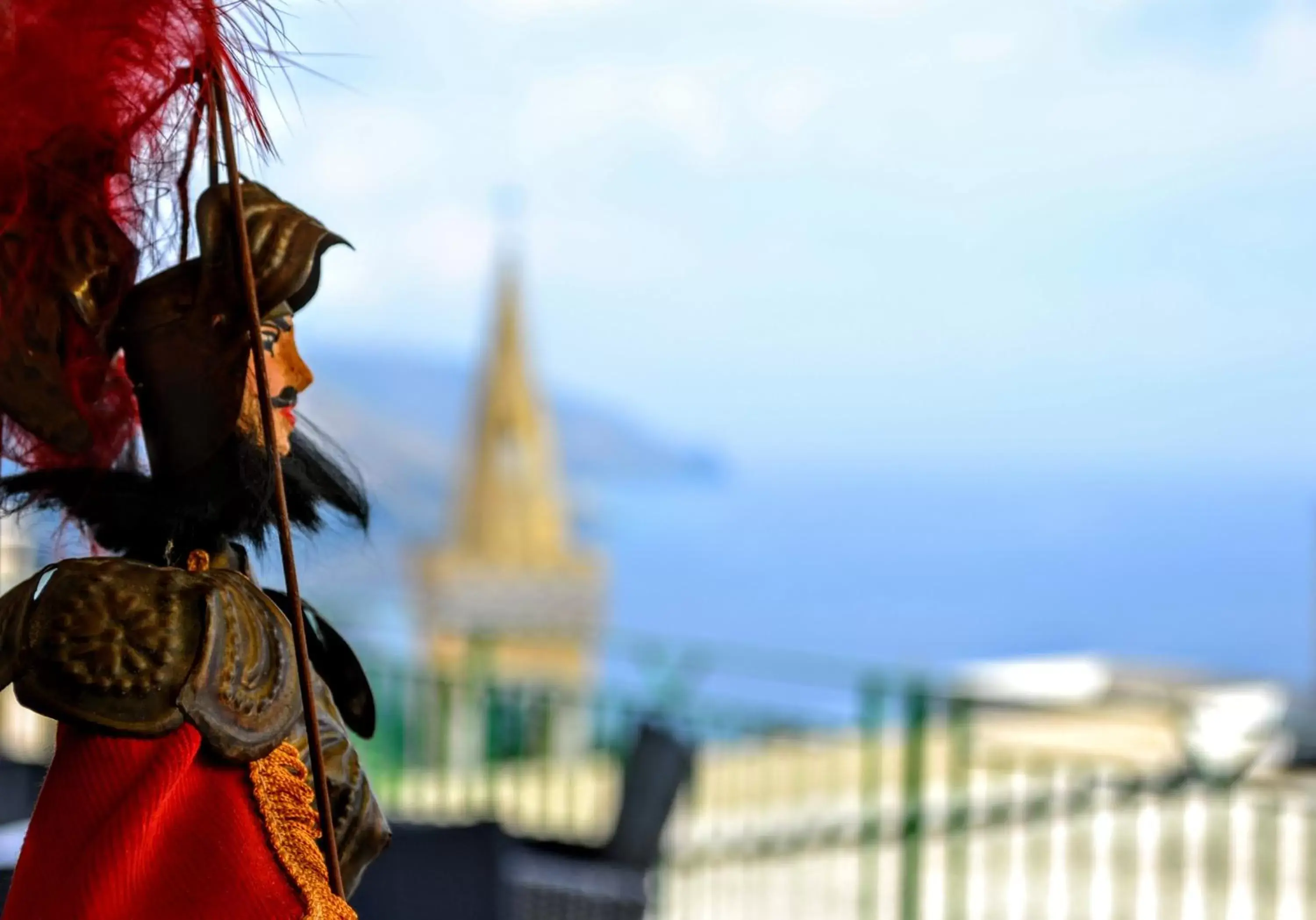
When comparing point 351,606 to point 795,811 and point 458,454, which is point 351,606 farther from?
point 458,454

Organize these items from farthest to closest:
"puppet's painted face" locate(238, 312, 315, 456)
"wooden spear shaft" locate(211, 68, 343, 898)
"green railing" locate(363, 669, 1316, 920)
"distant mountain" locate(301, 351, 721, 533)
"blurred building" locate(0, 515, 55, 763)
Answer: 1. "distant mountain" locate(301, 351, 721, 533)
2. "green railing" locate(363, 669, 1316, 920)
3. "blurred building" locate(0, 515, 55, 763)
4. "puppet's painted face" locate(238, 312, 315, 456)
5. "wooden spear shaft" locate(211, 68, 343, 898)

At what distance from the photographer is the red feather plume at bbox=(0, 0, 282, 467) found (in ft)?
4.29

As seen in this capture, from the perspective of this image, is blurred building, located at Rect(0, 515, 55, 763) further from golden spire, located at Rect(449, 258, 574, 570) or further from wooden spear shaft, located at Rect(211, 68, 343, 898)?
golden spire, located at Rect(449, 258, 574, 570)

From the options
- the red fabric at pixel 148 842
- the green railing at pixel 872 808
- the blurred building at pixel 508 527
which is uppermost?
the blurred building at pixel 508 527

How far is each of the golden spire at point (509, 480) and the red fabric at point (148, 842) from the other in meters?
13.4

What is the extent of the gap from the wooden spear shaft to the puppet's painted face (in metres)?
0.02

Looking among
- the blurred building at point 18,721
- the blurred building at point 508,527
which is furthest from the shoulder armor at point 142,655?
the blurred building at point 508,527

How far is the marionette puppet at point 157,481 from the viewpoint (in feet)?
4.21

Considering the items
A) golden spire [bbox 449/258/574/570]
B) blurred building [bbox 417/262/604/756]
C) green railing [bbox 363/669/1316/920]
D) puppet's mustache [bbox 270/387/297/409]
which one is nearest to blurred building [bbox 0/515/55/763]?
green railing [bbox 363/669/1316/920]

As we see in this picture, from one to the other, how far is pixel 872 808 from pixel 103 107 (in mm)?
3536

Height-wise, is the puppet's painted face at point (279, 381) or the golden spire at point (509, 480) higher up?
the golden spire at point (509, 480)

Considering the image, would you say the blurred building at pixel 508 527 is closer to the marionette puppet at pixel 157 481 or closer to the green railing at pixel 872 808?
the green railing at pixel 872 808

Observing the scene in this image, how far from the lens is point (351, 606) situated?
5.54 m

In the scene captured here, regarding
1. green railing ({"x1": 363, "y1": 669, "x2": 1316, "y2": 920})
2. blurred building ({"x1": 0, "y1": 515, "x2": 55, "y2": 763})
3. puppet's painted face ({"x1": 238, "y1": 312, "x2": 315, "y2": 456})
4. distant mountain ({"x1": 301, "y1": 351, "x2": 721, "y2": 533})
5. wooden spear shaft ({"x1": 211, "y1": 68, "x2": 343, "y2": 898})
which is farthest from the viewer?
distant mountain ({"x1": 301, "y1": 351, "x2": 721, "y2": 533})
